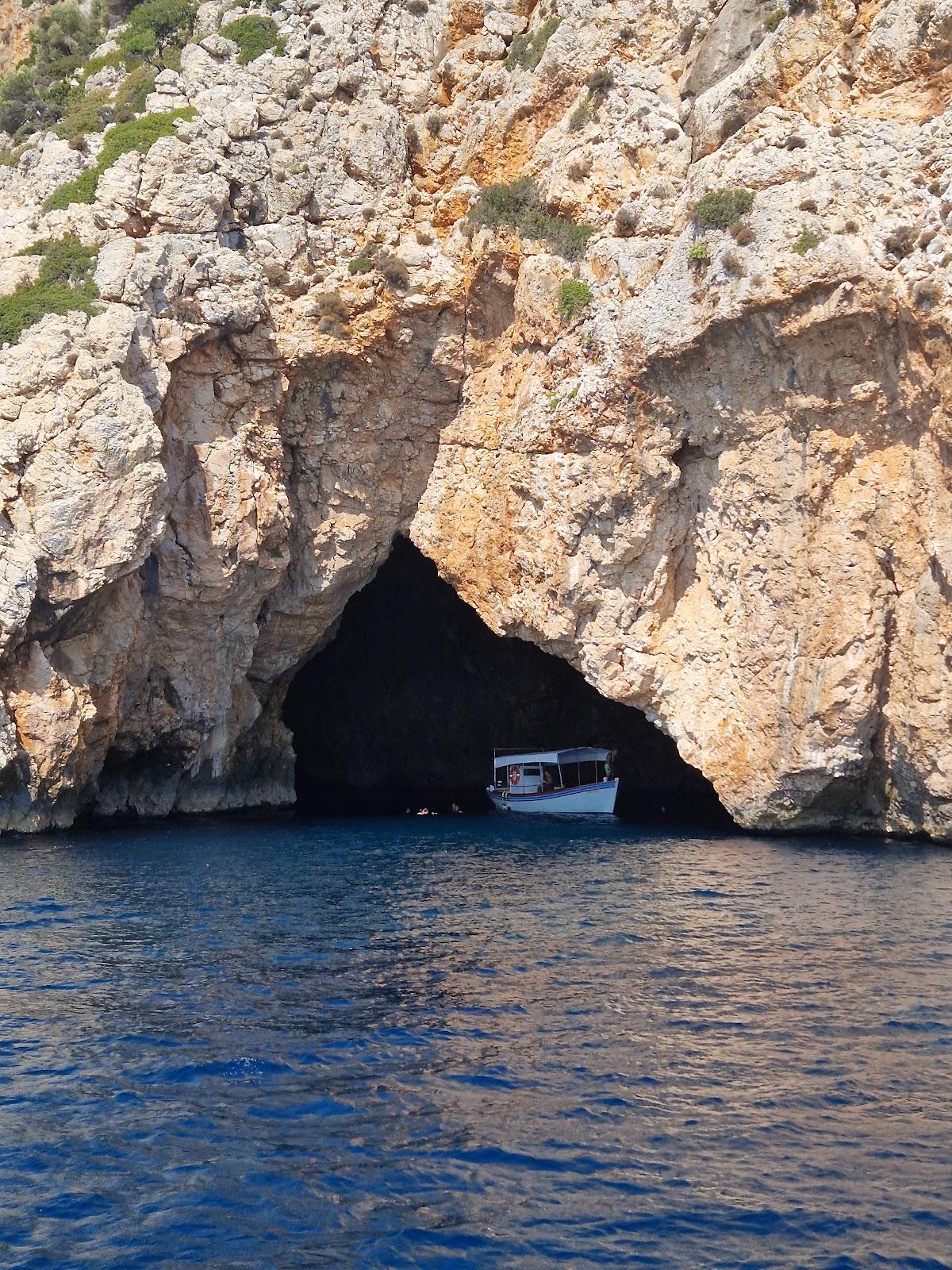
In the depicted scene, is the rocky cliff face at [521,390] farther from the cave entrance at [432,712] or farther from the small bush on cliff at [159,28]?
the cave entrance at [432,712]

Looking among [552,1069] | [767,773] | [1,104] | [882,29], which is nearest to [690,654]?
[767,773]

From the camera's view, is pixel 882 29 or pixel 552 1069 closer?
pixel 552 1069

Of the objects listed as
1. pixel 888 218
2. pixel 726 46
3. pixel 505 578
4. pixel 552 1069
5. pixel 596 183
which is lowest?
pixel 552 1069

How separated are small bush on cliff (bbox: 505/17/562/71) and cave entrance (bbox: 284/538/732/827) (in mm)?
15095

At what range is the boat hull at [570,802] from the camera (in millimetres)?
38588

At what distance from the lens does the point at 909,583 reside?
26.4 metres

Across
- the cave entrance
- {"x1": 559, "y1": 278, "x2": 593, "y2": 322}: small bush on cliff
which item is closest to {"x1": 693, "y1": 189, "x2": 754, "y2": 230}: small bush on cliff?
{"x1": 559, "y1": 278, "x2": 593, "y2": 322}: small bush on cliff

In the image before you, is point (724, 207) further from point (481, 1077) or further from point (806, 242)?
point (481, 1077)

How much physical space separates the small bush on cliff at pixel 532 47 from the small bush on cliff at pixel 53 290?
12.7m

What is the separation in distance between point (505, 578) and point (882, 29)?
609 inches

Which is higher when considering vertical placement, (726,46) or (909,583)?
(726,46)

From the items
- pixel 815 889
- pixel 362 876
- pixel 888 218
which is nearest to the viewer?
pixel 815 889

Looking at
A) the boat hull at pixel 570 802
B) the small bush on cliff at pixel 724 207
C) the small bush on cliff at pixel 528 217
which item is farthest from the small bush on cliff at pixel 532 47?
the boat hull at pixel 570 802

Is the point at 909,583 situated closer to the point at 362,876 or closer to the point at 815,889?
the point at 815,889
